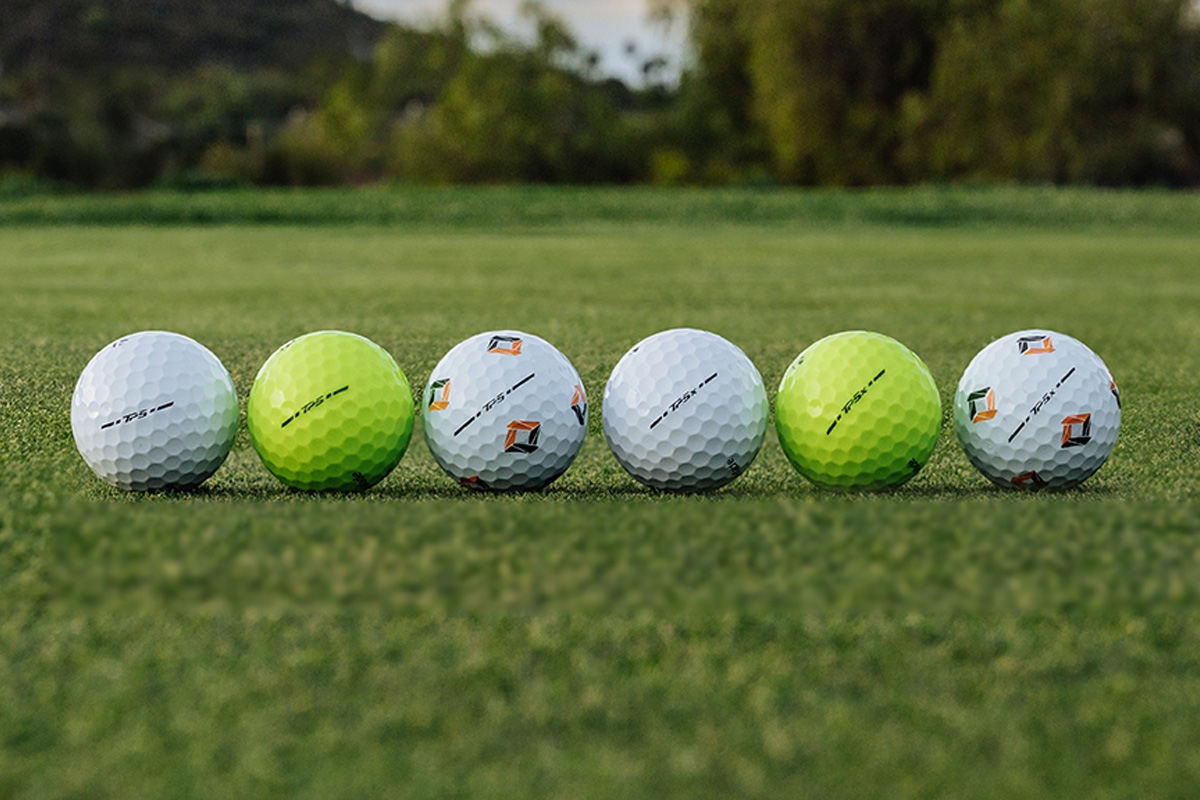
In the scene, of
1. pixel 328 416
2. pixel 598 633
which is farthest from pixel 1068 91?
pixel 598 633

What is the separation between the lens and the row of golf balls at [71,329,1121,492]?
127 inches

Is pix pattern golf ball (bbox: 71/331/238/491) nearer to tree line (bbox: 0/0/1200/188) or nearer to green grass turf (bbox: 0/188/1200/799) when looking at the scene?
green grass turf (bbox: 0/188/1200/799)

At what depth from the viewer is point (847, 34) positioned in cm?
3222

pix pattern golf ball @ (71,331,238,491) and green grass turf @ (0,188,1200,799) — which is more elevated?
green grass turf @ (0,188,1200,799)

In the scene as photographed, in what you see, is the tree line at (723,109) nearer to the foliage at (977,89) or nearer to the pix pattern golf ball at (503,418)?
the foliage at (977,89)

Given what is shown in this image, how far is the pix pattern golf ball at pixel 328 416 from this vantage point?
3213mm

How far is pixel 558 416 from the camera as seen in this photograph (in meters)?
3.30

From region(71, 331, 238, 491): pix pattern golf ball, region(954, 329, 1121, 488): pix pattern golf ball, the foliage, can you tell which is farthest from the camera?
the foliage

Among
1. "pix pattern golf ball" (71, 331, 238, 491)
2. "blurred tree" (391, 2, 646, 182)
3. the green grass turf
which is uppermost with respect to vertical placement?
the green grass turf

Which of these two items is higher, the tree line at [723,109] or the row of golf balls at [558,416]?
the row of golf balls at [558,416]

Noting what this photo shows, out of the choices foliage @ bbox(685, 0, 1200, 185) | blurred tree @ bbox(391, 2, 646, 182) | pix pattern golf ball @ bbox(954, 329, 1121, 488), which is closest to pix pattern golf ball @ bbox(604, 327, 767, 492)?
pix pattern golf ball @ bbox(954, 329, 1121, 488)

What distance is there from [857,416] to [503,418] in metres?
1.03

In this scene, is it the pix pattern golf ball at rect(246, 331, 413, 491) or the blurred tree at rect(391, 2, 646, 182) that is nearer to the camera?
the pix pattern golf ball at rect(246, 331, 413, 491)

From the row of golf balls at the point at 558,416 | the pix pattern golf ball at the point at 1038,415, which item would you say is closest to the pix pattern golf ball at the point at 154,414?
the row of golf balls at the point at 558,416
